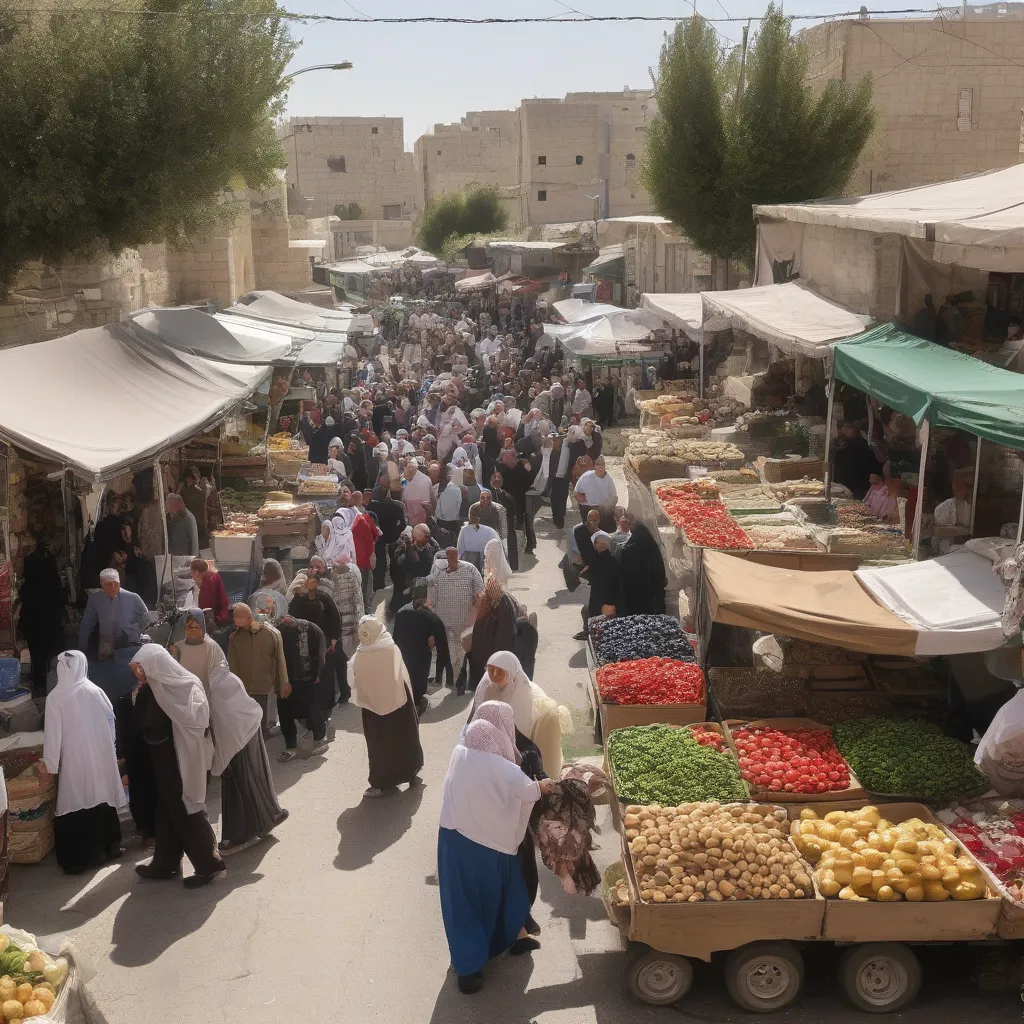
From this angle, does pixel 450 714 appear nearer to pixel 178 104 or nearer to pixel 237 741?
pixel 237 741

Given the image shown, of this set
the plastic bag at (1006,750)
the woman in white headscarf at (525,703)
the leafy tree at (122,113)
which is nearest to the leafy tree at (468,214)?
the leafy tree at (122,113)

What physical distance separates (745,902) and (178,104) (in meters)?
10.9

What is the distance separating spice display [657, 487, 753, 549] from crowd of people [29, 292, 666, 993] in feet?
1.39

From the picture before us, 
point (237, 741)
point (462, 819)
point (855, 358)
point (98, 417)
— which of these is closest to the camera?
point (462, 819)

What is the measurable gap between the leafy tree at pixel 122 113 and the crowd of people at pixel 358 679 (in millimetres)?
3257

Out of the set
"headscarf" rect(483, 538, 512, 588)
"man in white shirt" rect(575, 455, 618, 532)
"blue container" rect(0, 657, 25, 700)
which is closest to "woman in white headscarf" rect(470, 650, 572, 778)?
"headscarf" rect(483, 538, 512, 588)

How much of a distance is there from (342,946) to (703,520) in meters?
5.22

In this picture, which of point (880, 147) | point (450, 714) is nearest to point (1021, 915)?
point (450, 714)

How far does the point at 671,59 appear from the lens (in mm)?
20000

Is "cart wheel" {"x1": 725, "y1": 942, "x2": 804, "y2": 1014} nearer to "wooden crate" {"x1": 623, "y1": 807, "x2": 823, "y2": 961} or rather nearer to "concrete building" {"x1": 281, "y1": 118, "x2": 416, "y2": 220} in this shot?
"wooden crate" {"x1": 623, "y1": 807, "x2": 823, "y2": 961}

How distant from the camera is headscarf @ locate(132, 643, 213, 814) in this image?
6.45 meters

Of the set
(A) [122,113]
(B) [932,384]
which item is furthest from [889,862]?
(A) [122,113]

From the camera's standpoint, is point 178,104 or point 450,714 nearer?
point 450,714

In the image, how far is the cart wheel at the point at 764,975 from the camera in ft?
17.2
